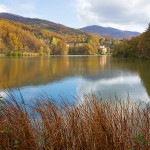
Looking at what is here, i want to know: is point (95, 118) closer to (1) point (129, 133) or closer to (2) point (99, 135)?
(2) point (99, 135)

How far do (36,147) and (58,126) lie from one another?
352 millimetres

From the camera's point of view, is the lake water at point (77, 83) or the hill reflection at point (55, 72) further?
the hill reflection at point (55, 72)

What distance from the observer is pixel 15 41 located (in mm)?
62719

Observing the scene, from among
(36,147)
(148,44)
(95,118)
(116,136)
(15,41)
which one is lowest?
(36,147)

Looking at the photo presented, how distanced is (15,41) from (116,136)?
2667 inches

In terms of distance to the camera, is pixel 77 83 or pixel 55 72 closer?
pixel 77 83

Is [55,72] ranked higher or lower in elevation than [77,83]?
higher

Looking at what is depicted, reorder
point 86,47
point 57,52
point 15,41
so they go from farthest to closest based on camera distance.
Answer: point 86,47
point 57,52
point 15,41

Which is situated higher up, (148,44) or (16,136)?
(148,44)

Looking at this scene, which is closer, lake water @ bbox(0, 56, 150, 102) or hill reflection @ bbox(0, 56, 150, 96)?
lake water @ bbox(0, 56, 150, 102)

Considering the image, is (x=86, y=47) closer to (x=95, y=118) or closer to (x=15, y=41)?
(x=15, y=41)

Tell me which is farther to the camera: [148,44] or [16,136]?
[148,44]

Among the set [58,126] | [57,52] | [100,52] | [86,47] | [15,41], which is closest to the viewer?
[58,126]

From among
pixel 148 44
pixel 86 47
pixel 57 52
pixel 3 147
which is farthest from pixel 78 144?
pixel 86 47
